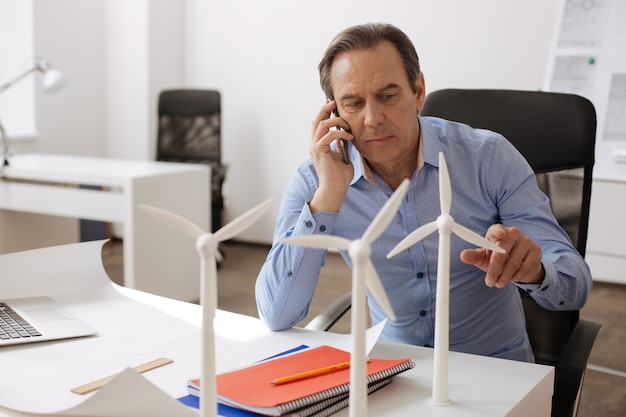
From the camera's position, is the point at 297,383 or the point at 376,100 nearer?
the point at 297,383

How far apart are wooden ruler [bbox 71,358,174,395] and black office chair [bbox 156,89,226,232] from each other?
3.79 m

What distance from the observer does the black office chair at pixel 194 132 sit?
5.11m

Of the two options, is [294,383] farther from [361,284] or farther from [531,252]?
[531,252]

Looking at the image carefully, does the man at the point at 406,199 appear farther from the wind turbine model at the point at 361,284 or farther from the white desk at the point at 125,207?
the white desk at the point at 125,207

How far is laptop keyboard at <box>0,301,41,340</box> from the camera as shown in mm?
1398

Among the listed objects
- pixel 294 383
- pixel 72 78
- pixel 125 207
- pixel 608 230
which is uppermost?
pixel 72 78

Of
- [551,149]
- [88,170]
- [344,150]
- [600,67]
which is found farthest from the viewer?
[600,67]

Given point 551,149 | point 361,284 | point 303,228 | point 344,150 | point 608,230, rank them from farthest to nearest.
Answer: point 608,230 < point 551,149 < point 344,150 < point 303,228 < point 361,284

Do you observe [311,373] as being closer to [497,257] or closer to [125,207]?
[497,257]

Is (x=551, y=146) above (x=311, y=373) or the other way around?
above

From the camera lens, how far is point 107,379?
122 centimetres

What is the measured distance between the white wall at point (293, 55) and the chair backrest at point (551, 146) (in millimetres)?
2725

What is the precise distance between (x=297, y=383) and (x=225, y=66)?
15.4 ft

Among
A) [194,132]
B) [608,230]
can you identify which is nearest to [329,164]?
[608,230]
